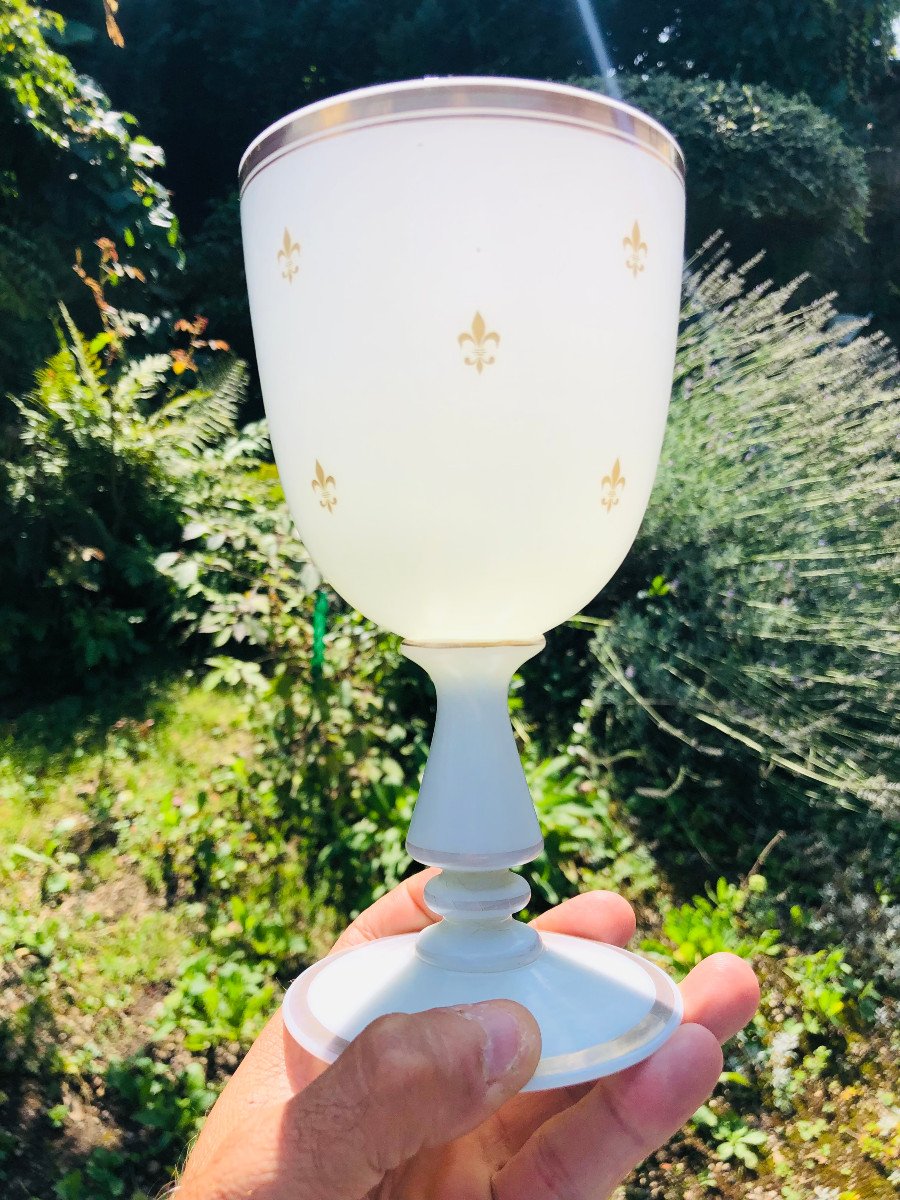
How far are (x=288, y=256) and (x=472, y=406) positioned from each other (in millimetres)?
209

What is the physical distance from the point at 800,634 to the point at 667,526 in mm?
471

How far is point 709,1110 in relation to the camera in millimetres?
1570

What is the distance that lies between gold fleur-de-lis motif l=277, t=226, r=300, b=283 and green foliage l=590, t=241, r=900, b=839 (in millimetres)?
1467

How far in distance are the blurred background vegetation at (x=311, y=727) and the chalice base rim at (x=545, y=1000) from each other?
0.87m

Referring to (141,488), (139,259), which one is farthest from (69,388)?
(139,259)

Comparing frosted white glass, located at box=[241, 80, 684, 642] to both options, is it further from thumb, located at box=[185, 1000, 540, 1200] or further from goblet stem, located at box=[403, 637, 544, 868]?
thumb, located at box=[185, 1000, 540, 1200]

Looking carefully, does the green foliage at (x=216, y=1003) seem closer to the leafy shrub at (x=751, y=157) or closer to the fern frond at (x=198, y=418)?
the fern frond at (x=198, y=418)

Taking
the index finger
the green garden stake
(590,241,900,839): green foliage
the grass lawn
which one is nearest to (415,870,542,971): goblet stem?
the index finger

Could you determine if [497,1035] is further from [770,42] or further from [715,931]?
[770,42]

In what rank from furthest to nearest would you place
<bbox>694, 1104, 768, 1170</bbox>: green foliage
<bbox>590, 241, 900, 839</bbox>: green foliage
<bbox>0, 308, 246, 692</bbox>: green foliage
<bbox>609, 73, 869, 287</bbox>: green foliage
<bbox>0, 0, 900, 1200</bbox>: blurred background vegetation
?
<bbox>609, 73, 869, 287</bbox>: green foliage < <bbox>0, 308, 246, 692</bbox>: green foliage < <bbox>590, 241, 900, 839</bbox>: green foliage < <bbox>0, 0, 900, 1200</bbox>: blurred background vegetation < <bbox>694, 1104, 768, 1170</bbox>: green foliage

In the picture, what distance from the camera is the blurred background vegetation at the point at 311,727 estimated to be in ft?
5.43

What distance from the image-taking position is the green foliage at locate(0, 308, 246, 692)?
2.93m

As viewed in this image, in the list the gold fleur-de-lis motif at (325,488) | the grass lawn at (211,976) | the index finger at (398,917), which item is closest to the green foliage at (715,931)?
the grass lawn at (211,976)

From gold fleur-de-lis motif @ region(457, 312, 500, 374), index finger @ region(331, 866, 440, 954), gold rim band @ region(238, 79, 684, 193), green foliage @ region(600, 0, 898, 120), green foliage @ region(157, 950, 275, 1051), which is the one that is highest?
green foliage @ region(600, 0, 898, 120)
